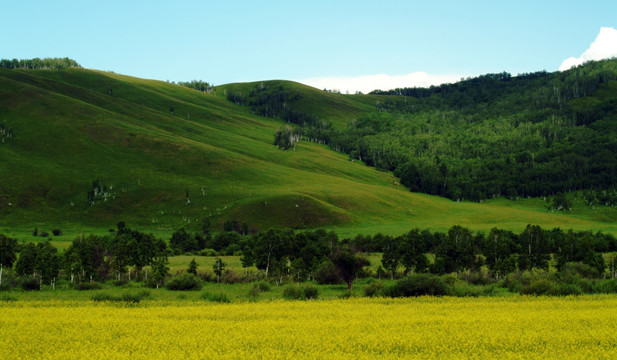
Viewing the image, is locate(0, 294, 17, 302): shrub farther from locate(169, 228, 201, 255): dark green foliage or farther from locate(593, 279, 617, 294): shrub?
locate(169, 228, 201, 255): dark green foliage

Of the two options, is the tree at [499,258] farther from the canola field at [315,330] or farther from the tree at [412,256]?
the canola field at [315,330]

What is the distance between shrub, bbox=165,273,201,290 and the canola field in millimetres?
18906

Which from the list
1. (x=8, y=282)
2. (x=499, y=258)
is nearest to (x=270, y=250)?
(x=499, y=258)

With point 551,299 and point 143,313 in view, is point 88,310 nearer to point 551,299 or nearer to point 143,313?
point 143,313

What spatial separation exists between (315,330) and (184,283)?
37.2 m

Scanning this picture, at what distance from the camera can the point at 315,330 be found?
40.4 metres

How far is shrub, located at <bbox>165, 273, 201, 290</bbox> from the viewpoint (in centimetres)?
7344

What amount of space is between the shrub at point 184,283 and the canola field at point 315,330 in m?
18.9

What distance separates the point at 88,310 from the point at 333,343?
1010 inches

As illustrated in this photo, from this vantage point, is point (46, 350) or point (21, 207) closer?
point (46, 350)

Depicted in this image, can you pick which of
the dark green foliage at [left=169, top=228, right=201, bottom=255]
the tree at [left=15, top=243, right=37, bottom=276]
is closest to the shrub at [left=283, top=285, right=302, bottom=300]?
the tree at [left=15, top=243, right=37, bottom=276]

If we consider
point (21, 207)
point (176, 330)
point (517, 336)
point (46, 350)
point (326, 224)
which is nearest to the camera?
point (46, 350)

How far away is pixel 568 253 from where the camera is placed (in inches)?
3775

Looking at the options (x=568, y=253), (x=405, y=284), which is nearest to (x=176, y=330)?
(x=405, y=284)
